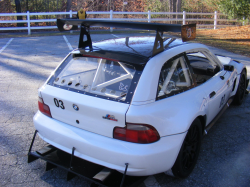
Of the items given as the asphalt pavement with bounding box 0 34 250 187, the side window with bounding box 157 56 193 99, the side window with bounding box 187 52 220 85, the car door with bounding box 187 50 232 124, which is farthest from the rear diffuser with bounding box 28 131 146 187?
the side window with bounding box 187 52 220 85

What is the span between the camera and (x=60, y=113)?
118 inches

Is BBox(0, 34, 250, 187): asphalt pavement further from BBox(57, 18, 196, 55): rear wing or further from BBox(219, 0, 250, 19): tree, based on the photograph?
BBox(219, 0, 250, 19): tree

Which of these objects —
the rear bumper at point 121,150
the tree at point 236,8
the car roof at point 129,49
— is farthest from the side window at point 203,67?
the tree at point 236,8

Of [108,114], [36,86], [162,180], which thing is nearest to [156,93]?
[108,114]

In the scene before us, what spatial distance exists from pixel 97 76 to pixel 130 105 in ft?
2.37

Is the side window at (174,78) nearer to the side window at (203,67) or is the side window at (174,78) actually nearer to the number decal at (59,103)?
the side window at (203,67)

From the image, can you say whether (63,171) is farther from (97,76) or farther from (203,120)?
(203,120)

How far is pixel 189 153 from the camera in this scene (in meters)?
3.13

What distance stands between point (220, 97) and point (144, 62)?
1.69m

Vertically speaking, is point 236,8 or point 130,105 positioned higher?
point 236,8

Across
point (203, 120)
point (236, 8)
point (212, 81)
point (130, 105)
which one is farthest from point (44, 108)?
point (236, 8)

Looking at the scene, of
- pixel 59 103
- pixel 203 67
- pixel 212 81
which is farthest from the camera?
pixel 203 67

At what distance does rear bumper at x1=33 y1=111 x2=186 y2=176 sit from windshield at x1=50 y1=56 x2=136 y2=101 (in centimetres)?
47

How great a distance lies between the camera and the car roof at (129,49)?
115 inches
